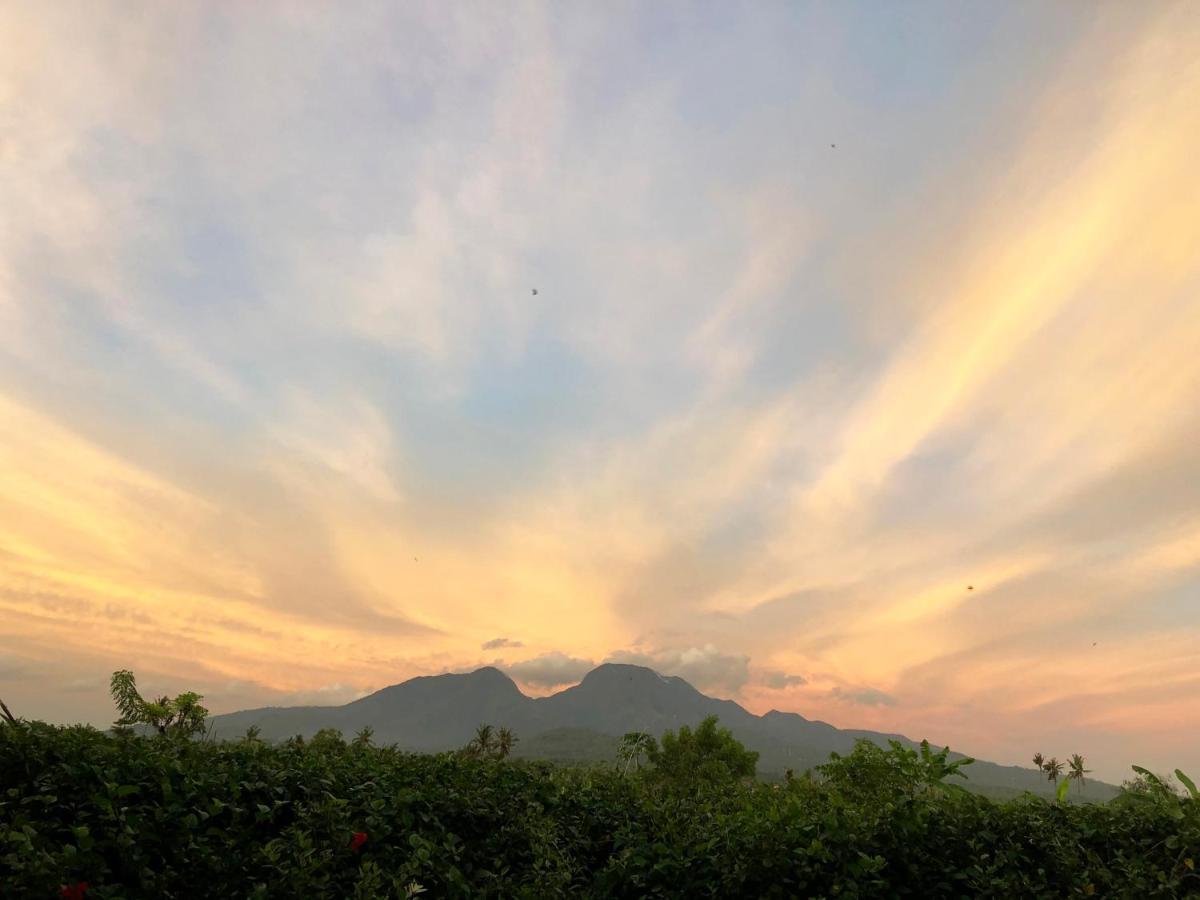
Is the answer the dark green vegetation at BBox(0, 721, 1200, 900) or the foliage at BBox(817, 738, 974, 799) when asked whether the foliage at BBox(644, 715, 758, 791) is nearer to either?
the foliage at BBox(817, 738, 974, 799)

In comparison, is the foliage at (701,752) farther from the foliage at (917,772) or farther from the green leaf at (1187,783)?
the green leaf at (1187,783)

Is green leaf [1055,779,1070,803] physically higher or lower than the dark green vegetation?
higher

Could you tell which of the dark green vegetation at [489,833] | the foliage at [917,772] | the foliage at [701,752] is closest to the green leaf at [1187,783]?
the dark green vegetation at [489,833]

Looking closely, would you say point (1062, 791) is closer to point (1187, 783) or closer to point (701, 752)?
point (1187, 783)

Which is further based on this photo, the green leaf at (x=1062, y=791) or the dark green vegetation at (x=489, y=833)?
the green leaf at (x=1062, y=791)

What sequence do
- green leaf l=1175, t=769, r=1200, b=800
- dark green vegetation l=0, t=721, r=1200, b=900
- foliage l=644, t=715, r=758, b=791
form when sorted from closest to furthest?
dark green vegetation l=0, t=721, r=1200, b=900 → green leaf l=1175, t=769, r=1200, b=800 → foliage l=644, t=715, r=758, b=791

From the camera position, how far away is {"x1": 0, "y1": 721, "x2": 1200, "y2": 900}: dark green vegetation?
5285mm

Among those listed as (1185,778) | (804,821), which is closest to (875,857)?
(804,821)

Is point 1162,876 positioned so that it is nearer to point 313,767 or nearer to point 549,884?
point 549,884

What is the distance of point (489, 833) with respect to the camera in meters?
7.36

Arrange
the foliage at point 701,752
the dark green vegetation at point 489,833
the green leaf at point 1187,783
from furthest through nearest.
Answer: the foliage at point 701,752
the green leaf at point 1187,783
the dark green vegetation at point 489,833

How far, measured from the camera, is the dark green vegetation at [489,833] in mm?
5285

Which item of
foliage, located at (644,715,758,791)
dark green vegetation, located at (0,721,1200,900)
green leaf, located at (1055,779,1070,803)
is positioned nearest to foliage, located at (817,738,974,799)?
dark green vegetation, located at (0,721,1200,900)

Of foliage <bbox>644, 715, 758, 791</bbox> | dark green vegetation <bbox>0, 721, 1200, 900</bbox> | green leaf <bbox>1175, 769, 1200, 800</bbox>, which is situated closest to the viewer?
dark green vegetation <bbox>0, 721, 1200, 900</bbox>
